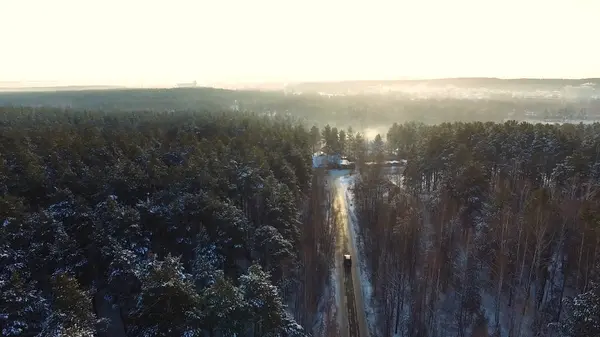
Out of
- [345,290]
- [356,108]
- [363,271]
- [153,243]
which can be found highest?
[356,108]

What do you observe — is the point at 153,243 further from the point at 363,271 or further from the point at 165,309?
the point at 363,271

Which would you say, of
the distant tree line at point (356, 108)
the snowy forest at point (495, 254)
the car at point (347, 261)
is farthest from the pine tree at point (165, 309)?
the distant tree line at point (356, 108)

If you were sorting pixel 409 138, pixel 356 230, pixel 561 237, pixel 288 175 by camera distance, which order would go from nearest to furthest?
pixel 561 237 < pixel 288 175 < pixel 356 230 < pixel 409 138

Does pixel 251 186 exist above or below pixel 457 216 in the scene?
above

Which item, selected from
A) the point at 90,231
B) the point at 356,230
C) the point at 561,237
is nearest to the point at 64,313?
the point at 90,231

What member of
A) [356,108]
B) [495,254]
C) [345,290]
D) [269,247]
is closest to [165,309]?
[269,247]

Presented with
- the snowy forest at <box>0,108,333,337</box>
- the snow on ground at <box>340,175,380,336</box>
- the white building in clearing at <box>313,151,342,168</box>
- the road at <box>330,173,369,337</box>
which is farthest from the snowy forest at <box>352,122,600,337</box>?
the white building in clearing at <box>313,151,342,168</box>

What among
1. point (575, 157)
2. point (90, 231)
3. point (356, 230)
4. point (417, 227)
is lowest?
point (356, 230)

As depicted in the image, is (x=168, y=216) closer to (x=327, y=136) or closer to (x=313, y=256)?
(x=313, y=256)
